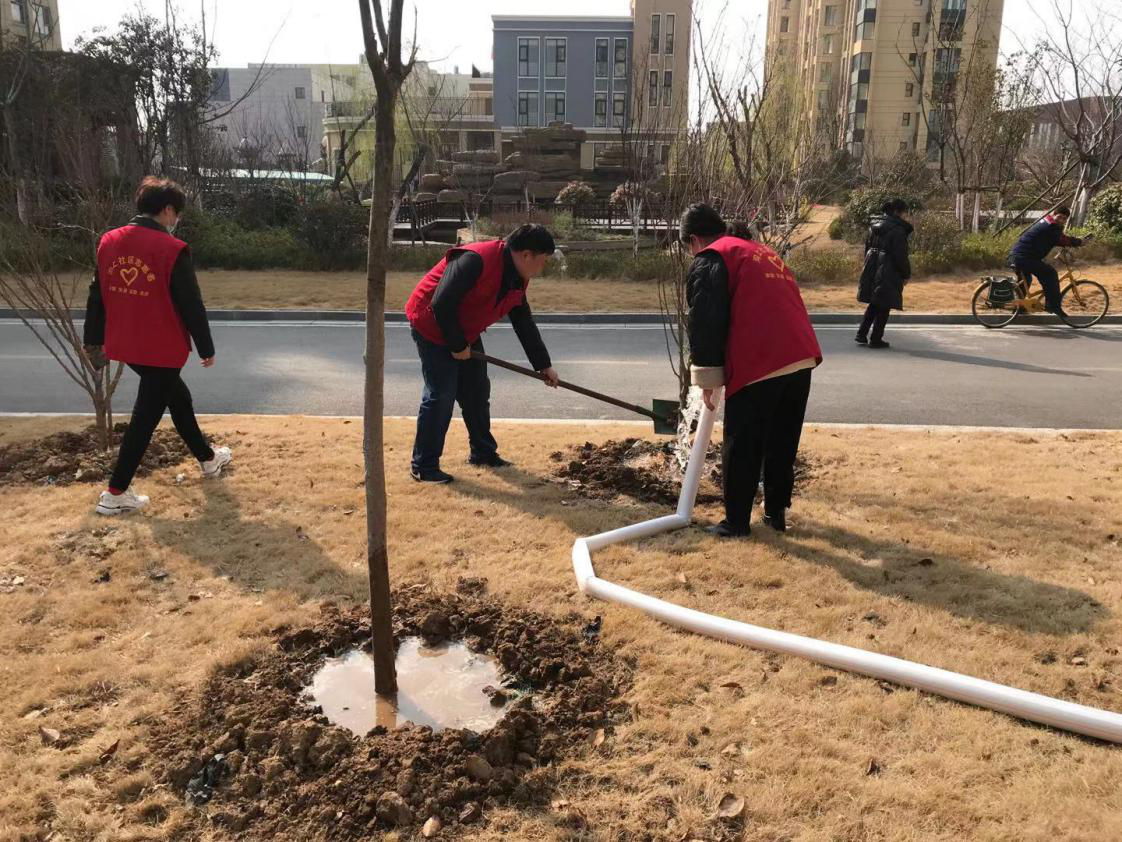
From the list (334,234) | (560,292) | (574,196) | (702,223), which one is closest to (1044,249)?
(560,292)

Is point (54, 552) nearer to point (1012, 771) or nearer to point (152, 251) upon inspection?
point (152, 251)

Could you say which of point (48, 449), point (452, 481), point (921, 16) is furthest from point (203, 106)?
point (921, 16)

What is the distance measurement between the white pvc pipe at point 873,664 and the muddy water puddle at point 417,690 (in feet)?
2.07

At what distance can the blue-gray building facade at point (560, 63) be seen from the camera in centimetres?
5753

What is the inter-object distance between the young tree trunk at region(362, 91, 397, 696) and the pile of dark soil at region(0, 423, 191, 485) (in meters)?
2.80

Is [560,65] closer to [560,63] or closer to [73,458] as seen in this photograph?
[560,63]

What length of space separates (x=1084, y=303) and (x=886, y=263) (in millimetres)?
4481

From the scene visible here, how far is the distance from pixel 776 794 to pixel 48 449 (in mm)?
4919

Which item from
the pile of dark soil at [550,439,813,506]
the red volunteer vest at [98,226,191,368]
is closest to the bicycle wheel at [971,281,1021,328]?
the pile of dark soil at [550,439,813,506]

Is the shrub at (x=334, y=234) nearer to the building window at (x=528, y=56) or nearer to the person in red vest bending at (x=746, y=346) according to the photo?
the person in red vest bending at (x=746, y=346)

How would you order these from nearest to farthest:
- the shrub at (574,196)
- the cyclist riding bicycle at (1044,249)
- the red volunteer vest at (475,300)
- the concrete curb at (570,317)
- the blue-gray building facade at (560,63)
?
the red volunteer vest at (475,300), the cyclist riding bicycle at (1044,249), the concrete curb at (570,317), the shrub at (574,196), the blue-gray building facade at (560,63)

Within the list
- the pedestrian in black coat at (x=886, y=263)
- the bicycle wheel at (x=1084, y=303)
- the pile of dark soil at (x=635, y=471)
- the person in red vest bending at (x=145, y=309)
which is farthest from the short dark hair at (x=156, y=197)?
the bicycle wheel at (x=1084, y=303)

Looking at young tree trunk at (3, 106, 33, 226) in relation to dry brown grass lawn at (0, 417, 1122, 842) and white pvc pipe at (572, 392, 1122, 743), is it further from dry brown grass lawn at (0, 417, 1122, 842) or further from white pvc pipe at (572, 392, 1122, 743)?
white pvc pipe at (572, 392, 1122, 743)

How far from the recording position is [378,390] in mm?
2471
